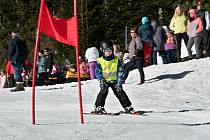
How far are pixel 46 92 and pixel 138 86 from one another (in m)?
2.66

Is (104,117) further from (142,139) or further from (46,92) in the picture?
(46,92)

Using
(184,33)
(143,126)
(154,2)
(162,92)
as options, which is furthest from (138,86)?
(154,2)

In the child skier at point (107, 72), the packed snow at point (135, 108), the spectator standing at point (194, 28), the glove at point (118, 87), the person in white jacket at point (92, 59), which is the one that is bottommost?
the packed snow at point (135, 108)

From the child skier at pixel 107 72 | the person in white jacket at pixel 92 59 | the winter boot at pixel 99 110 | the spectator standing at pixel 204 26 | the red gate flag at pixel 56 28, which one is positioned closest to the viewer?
the red gate flag at pixel 56 28

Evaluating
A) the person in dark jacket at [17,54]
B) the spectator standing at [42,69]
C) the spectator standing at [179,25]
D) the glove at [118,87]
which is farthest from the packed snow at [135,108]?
the spectator standing at [42,69]

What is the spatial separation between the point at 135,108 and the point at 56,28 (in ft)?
14.4

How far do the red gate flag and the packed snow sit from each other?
1420 millimetres

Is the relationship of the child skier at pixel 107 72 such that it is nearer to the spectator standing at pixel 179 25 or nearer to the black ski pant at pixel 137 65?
the black ski pant at pixel 137 65

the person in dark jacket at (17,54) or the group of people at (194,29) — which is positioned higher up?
the group of people at (194,29)

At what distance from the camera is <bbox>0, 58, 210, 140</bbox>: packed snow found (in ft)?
31.3

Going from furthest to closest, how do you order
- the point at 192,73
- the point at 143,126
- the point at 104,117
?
the point at 192,73, the point at 104,117, the point at 143,126

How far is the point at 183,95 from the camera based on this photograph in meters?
16.8

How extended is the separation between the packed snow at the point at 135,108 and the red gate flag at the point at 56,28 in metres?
1.42

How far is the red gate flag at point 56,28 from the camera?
988cm
